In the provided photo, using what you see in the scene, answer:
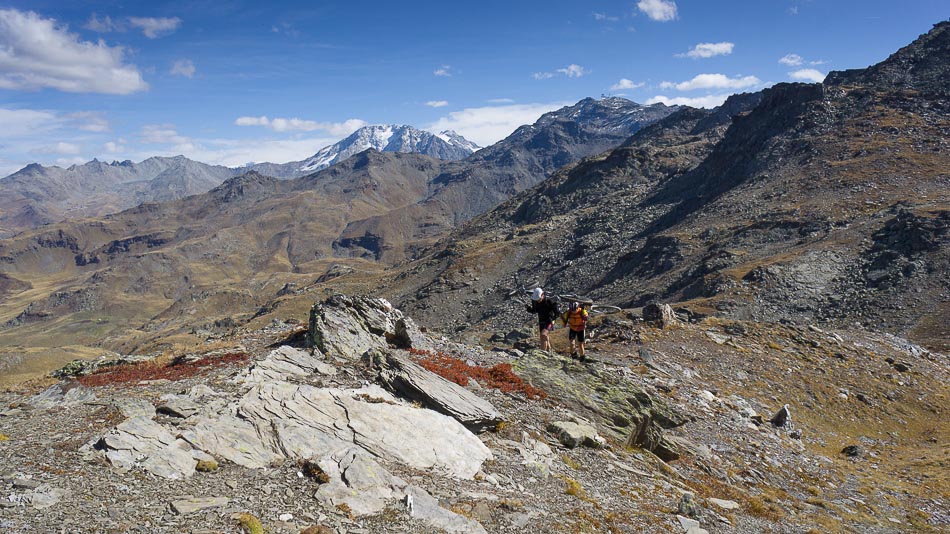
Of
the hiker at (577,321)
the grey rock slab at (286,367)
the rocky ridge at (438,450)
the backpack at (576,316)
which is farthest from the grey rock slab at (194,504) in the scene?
the backpack at (576,316)

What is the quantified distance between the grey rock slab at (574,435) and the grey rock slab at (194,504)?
36.1 feet

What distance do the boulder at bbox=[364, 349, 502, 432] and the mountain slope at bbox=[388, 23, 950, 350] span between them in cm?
4449

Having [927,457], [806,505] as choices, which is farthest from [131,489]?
[927,457]

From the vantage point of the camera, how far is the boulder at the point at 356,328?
75.8ft

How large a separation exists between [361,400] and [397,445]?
2.58 metres

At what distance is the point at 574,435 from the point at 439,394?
5040mm

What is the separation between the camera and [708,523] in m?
14.8

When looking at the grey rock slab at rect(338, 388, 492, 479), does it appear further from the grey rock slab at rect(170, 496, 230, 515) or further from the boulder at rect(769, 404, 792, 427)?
the boulder at rect(769, 404, 792, 427)

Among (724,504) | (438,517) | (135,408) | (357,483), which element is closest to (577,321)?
(724,504)

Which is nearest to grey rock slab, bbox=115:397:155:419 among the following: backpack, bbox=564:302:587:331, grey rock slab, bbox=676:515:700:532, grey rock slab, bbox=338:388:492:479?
grey rock slab, bbox=338:388:492:479

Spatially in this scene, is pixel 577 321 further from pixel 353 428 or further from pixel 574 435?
pixel 353 428

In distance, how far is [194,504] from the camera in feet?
34.4

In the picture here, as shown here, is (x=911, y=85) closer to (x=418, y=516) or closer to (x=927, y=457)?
(x=927, y=457)

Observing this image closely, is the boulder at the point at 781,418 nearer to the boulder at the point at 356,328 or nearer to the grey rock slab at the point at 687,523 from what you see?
the grey rock slab at the point at 687,523
